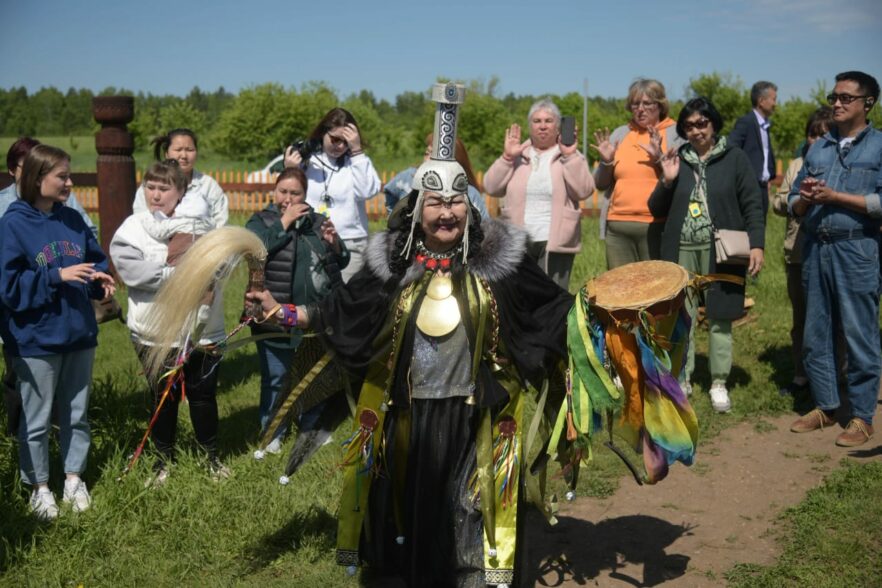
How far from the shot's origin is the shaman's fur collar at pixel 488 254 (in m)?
4.14

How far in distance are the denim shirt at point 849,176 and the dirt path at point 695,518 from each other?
4.94 feet

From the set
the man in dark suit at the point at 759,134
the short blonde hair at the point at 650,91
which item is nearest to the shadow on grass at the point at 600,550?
the short blonde hair at the point at 650,91

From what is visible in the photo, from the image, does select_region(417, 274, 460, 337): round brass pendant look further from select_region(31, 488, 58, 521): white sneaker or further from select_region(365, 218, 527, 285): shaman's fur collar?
select_region(31, 488, 58, 521): white sneaker

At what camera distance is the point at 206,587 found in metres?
4.50

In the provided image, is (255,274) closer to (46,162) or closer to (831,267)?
(46,162)

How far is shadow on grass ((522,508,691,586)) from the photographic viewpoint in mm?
4668

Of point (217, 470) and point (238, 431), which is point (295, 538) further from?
point (238, 431)

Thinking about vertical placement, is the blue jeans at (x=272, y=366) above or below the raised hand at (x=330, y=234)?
below

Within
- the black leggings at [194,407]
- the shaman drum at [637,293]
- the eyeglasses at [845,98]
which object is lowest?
the black leggings at [194,407]

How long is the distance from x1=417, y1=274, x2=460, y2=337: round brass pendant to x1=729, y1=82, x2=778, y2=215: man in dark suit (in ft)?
21.4

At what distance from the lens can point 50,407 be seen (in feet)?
16.8

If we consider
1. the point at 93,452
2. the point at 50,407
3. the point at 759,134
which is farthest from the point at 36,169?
the point at 759,134

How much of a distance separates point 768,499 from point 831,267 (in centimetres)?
175

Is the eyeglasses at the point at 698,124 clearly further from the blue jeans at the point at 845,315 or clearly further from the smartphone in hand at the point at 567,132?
the blue jeans at the point at 845,315
